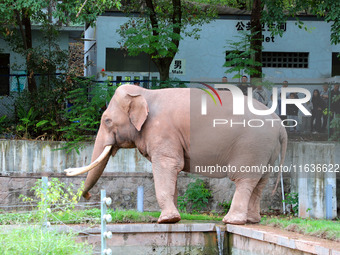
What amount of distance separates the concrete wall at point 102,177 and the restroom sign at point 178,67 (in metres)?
6.56

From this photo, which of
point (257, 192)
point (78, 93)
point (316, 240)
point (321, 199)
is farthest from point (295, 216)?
point (78, 93)

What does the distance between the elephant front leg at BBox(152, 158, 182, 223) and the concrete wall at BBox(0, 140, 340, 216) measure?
4.45 m

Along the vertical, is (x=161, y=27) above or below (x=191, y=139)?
above

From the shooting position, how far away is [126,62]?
25406 millimetres

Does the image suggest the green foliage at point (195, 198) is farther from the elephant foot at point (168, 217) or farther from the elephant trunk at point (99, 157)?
the elephant foot at point (168, 217)

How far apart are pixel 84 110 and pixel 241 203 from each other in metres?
7.18

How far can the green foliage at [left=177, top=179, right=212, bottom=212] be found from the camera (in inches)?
683

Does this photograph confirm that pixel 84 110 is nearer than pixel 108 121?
No

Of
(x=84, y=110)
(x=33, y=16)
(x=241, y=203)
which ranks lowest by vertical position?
(x=241, y=203)

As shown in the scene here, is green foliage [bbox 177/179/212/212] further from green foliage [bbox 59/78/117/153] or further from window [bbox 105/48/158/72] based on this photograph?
window [bbox 105/48/158/72]

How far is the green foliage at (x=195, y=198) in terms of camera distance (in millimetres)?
17359

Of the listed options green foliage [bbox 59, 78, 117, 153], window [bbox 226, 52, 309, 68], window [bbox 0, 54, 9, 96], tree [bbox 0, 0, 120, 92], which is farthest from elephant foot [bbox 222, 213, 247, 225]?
window [bbox 226, 52, 309, 68]

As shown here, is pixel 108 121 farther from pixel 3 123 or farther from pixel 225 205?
pixel 3 123

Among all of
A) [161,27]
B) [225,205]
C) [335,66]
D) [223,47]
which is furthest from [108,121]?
[335,66]
